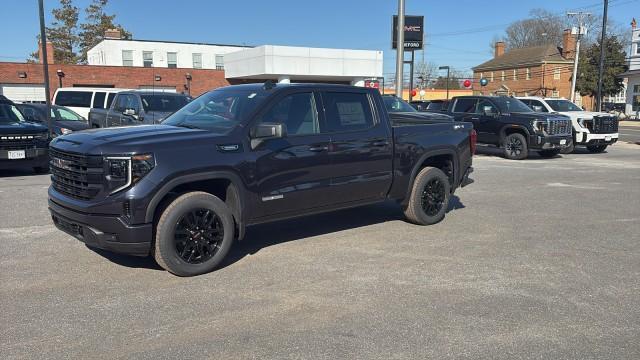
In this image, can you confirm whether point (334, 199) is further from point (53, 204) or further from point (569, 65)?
point (569, 65)

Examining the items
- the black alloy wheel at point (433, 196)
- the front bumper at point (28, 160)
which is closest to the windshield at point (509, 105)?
the black alloy wheel at point (433, 196)

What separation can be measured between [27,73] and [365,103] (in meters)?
40.1

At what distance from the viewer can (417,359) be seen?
11.6ft

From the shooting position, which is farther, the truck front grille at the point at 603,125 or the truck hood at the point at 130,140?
the truck front grille at the point at 603,125

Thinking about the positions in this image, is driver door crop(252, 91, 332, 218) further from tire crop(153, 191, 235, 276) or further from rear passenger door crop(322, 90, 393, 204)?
tire crop(153, 191, 235, 276)

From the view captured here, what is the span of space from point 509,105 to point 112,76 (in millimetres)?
33987

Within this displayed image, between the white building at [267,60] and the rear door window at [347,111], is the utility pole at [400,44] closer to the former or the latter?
the rear door window at [347,111]

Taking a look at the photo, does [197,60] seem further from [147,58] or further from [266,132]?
[266,132]

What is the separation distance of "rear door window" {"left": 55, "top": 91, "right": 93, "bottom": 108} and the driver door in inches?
674

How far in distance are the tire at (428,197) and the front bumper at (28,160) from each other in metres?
8.14

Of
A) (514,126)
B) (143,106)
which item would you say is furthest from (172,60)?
(514,126)

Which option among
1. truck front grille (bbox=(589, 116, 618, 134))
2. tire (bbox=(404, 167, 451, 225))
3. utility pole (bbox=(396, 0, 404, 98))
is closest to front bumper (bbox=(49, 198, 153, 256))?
tire (bbox=(404, 167, 451, 225))

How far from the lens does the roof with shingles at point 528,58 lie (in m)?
A: 60.8

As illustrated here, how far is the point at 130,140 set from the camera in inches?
189
